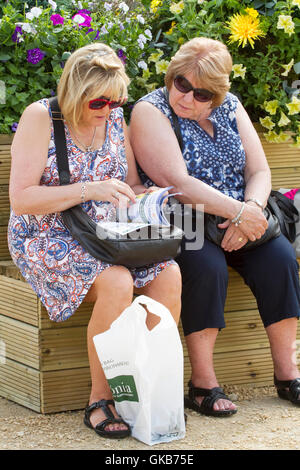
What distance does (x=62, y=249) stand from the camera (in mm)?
2861

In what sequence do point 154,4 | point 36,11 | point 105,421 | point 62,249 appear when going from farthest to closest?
point 154,4, point 36,11, point 62,249, point 105,421

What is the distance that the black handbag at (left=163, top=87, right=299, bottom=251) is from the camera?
3.18m

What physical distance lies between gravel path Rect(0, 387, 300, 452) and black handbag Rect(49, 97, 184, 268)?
65cm

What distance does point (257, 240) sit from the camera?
321 cm

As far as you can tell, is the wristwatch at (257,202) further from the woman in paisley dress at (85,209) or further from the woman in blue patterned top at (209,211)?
the woman in paisley dress at (85,209)

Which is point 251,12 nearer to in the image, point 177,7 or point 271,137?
point 177,7

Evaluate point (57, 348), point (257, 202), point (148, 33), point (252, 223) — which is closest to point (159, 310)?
point (57, 348)

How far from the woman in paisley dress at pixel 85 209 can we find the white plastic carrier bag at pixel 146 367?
0.26ft

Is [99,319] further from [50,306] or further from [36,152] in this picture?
[36,152]

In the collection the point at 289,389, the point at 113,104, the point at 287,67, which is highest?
the point at 287,67

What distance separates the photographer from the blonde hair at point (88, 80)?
2.82 meters

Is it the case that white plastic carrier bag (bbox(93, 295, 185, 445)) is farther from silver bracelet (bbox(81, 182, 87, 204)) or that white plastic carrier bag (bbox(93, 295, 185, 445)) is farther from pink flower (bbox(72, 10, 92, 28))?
pink flower (bbox(72, 10, 92, 28))

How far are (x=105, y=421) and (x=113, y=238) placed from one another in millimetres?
664

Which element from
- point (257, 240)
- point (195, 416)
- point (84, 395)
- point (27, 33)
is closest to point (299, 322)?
point (257, 240)
